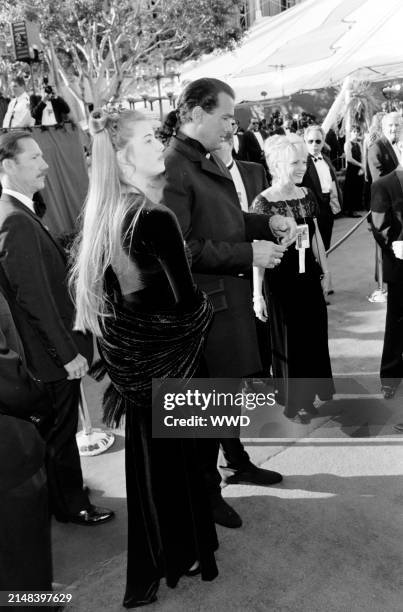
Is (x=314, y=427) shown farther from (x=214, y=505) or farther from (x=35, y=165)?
(x=35, y=165)

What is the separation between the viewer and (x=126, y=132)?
2.02 metres

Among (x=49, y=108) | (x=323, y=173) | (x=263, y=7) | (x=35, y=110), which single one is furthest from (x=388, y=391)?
(x=263, y=7)

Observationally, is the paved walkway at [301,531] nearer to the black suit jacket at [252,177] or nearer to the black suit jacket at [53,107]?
the black suit jacket at [252,177]

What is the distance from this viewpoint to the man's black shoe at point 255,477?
10.3 ft

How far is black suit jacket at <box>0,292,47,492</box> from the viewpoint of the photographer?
1707 millimetres

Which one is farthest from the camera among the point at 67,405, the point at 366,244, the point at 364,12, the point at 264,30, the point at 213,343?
the point at 264,30

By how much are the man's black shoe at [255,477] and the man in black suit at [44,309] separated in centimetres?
69

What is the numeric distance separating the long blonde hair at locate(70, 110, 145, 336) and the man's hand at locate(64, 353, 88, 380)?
27.1 inches

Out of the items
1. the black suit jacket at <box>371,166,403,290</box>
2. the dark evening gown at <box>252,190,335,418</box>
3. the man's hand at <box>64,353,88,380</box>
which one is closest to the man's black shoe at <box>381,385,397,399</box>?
the dark evening gown at <box>252,190,335,418</box>

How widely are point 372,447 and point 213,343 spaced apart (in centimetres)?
Answer: 132

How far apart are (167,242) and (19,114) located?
5.40 meters

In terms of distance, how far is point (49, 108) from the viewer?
6.67 metres

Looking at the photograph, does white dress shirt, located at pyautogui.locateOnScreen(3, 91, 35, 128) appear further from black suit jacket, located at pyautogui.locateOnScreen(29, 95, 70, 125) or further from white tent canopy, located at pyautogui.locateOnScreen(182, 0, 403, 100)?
white tent canopy, located at pyautogui.locateOnScreen(182, 0, 403, 100)

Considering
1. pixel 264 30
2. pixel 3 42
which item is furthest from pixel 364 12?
pixel 3 42
